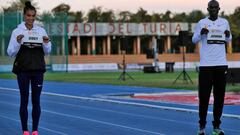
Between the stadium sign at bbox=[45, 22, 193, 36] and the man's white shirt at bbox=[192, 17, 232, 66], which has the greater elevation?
the stadium sign at bbox=[45, 22, 193, 36]

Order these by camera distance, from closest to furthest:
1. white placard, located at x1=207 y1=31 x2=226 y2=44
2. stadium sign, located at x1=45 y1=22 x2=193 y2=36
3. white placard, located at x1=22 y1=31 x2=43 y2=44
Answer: white placard, located at x1=22 y1=31 x2=43 y2=44 < white placard, located at x1=207 y1=31 x2=226 y2=44 < stadium sign, located at x1=45 y1=22 x2=193 y2=36

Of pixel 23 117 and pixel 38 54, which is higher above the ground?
pixel 38 54

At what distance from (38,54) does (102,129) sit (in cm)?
255

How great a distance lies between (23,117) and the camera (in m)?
9.56

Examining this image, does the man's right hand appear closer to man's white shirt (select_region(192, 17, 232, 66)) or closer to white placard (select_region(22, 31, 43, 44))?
man's white shirt (select_region(192, 17, 232, 66))

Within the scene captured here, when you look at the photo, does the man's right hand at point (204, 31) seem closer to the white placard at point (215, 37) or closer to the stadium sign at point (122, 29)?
the white placard at point (215, 37)

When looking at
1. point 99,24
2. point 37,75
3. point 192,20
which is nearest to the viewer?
point 37,75

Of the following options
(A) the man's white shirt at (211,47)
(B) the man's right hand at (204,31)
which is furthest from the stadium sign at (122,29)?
(B) the man's right hand at (204,31)

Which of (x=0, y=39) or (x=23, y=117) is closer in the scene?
(x=23, y=117)

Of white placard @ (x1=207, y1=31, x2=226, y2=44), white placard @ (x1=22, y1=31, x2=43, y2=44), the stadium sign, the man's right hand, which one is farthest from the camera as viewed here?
the stadium sign

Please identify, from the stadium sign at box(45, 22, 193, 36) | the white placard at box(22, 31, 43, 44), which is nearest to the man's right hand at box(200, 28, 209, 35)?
the white placard at box(22, 31, 43, 44)

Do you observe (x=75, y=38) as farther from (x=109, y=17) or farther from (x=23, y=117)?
(x=23, y=117)

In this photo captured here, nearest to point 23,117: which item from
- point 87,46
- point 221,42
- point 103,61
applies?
point 221,42

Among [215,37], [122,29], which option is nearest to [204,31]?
[215,37]
